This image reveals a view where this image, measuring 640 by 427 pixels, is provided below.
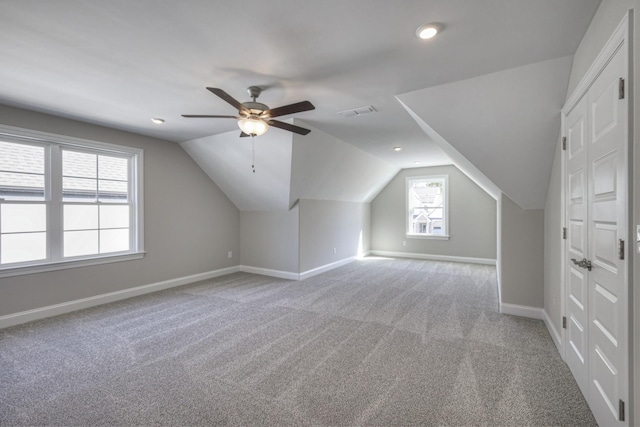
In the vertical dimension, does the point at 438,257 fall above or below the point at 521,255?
below

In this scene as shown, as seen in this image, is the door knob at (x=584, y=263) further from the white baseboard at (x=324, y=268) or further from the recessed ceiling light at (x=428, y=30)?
the white baseboard at (x=324, y=268)

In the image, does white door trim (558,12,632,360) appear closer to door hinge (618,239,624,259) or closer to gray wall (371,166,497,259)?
door hinge (618,239,624,259)

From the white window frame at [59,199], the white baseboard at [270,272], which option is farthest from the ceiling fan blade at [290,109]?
the white baseboard at [270,272]

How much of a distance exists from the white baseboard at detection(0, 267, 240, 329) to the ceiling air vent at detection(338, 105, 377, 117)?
13.2ft

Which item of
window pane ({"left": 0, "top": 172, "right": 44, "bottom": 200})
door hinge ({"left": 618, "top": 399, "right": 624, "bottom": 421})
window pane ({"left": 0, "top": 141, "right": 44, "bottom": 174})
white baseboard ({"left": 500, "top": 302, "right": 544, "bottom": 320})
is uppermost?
window pane ({"left": 0, "top": 141, "right": 44, "bottom": 174})

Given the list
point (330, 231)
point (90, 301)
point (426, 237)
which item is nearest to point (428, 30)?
point (330, 231)

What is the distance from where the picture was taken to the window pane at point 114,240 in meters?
4.14

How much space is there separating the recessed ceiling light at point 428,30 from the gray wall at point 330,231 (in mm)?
3772

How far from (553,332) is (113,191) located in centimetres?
598

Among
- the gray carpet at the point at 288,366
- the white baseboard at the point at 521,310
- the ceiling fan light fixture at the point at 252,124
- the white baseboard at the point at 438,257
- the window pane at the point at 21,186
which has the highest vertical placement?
the ceiling fan light fixture at the point at 252,124

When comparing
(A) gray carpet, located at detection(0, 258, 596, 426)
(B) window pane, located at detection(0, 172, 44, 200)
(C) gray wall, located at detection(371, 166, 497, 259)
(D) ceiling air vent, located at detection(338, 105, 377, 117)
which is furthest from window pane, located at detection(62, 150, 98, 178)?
(C) gray wall, located at detection(371, 166, 497, 259)

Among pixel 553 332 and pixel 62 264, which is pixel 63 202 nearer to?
pixel 62 264

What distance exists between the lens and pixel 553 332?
9.15 feet

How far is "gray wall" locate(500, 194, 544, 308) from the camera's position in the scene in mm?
3357
